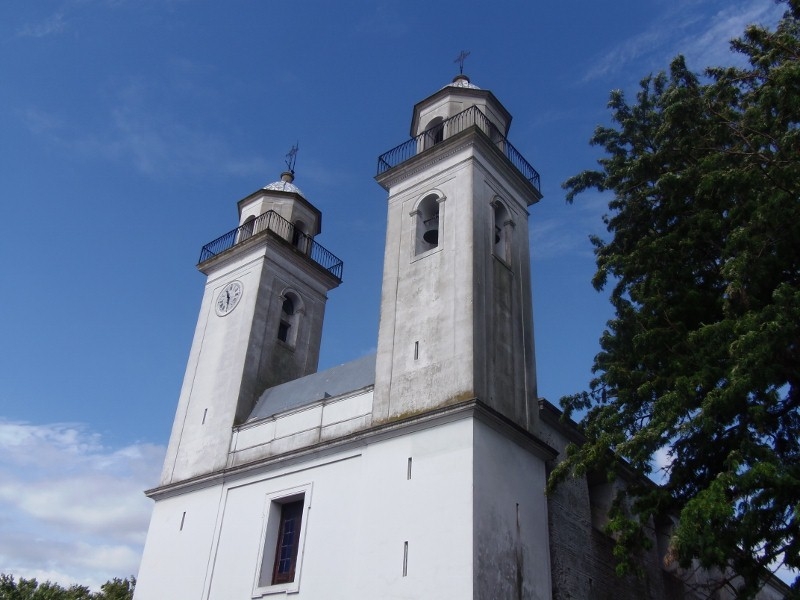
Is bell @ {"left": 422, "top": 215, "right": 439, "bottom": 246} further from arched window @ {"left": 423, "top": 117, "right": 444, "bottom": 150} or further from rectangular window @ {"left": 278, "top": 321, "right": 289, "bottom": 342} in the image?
rectangular window @ {"left": 278, "top": 321, "right": 289, "bottom": 342}

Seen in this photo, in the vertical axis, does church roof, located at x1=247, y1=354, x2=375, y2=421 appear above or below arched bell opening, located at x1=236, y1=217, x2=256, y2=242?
below

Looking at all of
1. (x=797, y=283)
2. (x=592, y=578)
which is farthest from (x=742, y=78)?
(x=592, y=578)

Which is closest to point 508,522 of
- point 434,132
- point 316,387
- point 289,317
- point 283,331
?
point 316,387

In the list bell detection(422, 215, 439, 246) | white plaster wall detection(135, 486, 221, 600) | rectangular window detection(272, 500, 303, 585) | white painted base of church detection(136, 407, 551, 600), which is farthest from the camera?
bell detection(422, 215, 439, 246)

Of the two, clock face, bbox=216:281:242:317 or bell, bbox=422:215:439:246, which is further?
clock face, bbox=216:281:242:317

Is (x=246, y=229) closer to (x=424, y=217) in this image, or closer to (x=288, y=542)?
(x=424, y=217)

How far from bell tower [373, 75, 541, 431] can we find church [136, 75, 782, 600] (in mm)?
50

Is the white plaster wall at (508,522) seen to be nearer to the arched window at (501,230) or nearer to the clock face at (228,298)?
the arched window at (501,230)

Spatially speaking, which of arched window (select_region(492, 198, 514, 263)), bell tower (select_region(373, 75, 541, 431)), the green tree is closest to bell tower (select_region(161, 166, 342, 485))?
bell tower (select_region(373, 75, 541, 431))

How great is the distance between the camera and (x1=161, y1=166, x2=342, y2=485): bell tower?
64.4 ft

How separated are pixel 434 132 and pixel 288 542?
11.4 m

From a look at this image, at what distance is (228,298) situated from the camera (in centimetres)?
2230

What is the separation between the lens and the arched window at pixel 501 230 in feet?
60.2

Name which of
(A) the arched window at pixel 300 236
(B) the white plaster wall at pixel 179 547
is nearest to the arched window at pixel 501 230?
(A) the arched window at pixel 300 236
